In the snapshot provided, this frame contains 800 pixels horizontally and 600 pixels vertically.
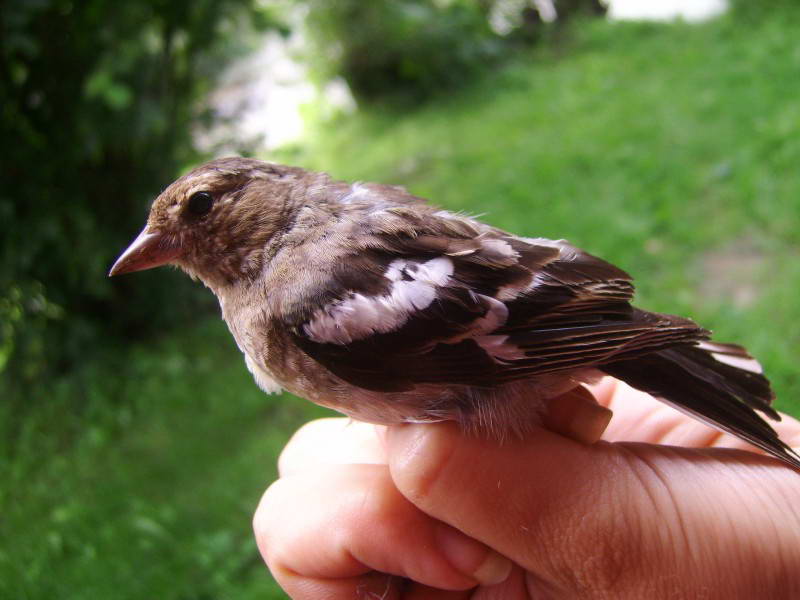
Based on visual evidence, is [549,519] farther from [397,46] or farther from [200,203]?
[397,46]

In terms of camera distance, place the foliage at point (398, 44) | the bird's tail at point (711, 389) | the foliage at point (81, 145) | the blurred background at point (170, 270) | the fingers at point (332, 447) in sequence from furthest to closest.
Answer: the foliage at point (398, 44)
the foliage at point (81, 145)
the blurred background at point (170, 270)
the fingers at point (332, 447)
the bird's tail at point (711, 389)

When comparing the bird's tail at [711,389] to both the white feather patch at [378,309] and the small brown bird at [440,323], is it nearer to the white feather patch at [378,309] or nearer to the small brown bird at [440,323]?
the small brown bird at [440,323]

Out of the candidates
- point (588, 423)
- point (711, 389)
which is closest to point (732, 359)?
point (711, 389)

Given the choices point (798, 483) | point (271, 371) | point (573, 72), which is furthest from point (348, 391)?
point (573, 72)

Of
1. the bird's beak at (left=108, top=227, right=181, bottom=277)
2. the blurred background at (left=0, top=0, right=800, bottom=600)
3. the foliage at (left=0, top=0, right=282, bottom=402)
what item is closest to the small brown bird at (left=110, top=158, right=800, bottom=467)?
the bird's beak at (left=108, top=227, right=181, bottom=277)

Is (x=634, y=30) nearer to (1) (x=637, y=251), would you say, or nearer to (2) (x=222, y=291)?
(1) (x=637, y=251)

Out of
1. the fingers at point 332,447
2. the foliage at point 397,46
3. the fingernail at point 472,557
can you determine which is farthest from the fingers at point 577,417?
the foliage at point 397,46

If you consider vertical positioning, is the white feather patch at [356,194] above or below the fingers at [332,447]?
above

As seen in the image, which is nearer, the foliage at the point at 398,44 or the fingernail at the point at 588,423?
the fingernail at the point at 588,423
